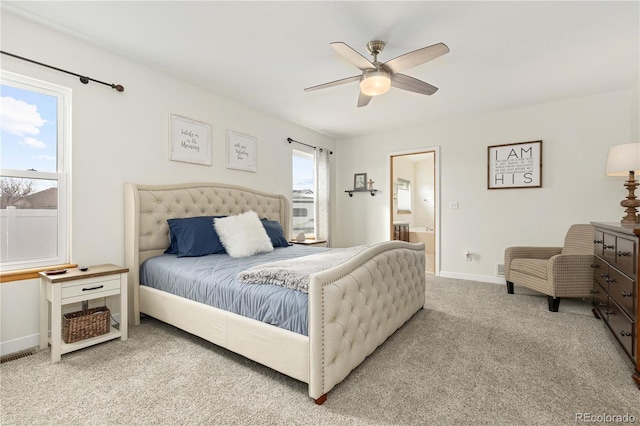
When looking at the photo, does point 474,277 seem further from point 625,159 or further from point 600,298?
point 625,159

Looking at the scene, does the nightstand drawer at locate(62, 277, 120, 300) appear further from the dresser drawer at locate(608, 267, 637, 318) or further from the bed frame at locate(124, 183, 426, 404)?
the dresser drawer at locate(608, 267, 637, 318)

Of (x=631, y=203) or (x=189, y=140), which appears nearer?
(x=631, y=203)

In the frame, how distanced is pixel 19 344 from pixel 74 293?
1.91 ft

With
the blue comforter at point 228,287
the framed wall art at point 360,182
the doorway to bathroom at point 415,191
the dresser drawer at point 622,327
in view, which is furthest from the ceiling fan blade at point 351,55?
the doorway to bathroom at point 415,191

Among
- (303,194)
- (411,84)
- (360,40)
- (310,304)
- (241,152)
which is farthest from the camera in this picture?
(303,194)

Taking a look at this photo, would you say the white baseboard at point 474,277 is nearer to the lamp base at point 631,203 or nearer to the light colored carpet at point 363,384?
the lamp base at point 631,203

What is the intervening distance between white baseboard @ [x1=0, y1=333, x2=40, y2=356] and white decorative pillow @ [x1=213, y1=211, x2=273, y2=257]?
4.95ft

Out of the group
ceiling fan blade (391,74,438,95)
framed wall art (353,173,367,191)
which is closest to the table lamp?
ceiling fan blade (391,74,438,95)

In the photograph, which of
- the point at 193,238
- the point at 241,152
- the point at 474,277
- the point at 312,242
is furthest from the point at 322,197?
the point at 193,238

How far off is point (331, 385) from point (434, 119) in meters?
4.10

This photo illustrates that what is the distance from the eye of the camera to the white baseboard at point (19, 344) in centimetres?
212

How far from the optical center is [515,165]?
4.08m

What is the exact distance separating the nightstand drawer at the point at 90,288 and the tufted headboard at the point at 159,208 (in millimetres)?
348

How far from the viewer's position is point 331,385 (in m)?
1.61
